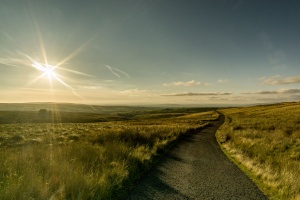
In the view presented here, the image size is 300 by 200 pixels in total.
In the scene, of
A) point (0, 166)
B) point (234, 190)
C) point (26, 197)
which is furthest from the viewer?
point (234, 190)

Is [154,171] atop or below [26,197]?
below

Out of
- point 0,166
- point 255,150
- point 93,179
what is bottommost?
point 255,150

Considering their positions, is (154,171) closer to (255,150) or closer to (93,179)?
(93,179)

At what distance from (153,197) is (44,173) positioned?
3.59 meters

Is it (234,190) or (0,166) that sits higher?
(0,166)

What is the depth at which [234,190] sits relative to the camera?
8.28 meters

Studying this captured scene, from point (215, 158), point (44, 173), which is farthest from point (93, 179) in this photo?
point (215, 158)

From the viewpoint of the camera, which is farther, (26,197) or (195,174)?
(195,174)

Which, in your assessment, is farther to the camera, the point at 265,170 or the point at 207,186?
the point at 265,170

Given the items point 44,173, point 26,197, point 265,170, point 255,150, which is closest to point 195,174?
point 265,170

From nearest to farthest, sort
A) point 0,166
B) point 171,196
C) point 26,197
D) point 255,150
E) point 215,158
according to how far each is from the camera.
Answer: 1. point 26,197
2. point 0,166
3. point 171,196
4. point 215,158
5. point 255,150

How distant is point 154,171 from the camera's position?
1049cm

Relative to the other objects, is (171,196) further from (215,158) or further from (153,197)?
(215,158)

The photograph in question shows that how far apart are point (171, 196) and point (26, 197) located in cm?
430
